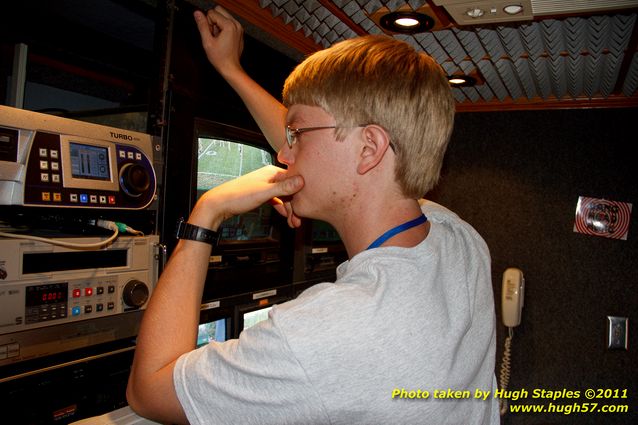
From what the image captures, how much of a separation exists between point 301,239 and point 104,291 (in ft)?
2.73

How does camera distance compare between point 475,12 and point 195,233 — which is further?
point 475,12

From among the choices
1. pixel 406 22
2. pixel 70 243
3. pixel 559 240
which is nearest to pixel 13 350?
pixel 70 243

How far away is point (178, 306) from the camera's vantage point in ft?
2.81

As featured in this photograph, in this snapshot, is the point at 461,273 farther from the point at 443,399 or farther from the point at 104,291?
the point at 104,291

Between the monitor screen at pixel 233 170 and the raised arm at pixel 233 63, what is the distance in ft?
0.43

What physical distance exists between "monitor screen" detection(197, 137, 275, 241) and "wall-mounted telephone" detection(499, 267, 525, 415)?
150 centimetres

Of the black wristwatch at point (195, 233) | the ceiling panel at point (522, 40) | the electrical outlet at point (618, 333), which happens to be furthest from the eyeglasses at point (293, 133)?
the electrical outlet at point (618, 333)

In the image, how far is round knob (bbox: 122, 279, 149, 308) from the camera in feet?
3.18

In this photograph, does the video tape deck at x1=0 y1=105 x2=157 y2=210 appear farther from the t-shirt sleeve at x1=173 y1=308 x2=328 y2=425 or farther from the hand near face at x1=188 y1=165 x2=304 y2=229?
the t-shirt sleeve at x1=173 y1=308 x2=328 y2=425

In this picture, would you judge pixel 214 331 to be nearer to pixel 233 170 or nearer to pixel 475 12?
pixel 233 170

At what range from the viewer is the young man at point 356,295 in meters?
0.69

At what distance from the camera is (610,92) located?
225 cm

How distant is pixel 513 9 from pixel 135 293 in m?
1.22

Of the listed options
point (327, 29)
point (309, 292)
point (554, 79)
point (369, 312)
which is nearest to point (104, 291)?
point (309, 292)
